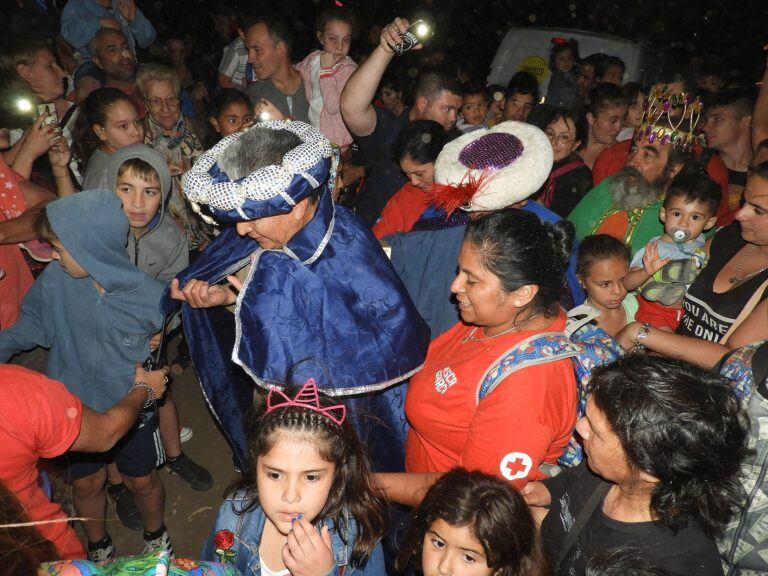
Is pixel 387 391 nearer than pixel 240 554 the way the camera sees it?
No

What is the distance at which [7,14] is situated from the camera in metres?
5.87

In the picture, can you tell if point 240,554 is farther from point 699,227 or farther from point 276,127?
point 699,227

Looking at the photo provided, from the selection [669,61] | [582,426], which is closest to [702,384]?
[582,426]

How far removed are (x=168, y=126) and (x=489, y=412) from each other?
13.0 ft

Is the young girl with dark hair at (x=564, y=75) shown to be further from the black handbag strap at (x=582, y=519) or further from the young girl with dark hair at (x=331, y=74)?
the black handbag strap at (x=582, y=519)

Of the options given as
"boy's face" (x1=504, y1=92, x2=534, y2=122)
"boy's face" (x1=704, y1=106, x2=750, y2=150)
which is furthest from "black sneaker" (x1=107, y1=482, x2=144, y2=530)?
"boy's face" (x1=704, y1=106, x2=750, y2=150)

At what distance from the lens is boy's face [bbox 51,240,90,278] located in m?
2.72

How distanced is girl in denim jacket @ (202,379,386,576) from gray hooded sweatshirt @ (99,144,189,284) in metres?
1.96

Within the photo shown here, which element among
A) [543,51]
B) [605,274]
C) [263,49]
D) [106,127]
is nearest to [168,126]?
[106,127]

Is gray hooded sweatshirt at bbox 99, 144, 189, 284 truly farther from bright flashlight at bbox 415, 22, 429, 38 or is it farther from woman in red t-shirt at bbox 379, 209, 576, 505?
woman in red t-shirt at bbox 379, 209, 576, 505

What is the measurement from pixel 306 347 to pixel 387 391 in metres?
0.52

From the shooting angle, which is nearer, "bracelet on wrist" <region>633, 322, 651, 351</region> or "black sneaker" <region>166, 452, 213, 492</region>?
"bracelet on wrist" <region>633, 322, 651, 351</region>

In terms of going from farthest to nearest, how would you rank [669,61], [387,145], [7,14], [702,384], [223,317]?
[669,61] < [7,14] < [387,145] < [223,317] < [702,384]

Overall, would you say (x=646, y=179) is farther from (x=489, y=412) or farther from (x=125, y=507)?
(x=125, y=507)
